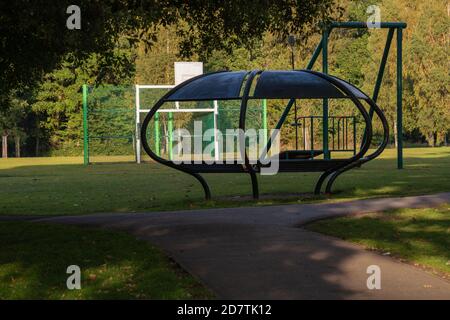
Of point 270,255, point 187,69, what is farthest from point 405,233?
point 187,69

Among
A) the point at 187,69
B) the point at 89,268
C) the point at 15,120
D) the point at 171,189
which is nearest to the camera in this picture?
the point at 89,268

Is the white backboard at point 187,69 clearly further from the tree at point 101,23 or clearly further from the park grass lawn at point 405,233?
the park grass lawn at point 405,233

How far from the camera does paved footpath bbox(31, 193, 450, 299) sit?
28.7 feet

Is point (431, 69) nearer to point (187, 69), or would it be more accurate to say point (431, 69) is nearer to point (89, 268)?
point (187, 69)

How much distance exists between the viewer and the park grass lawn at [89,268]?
8914mm

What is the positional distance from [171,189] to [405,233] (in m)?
11.8

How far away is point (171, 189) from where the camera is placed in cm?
2447

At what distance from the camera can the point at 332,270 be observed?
9.75 metres

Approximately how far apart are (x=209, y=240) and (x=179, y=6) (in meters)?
4.51

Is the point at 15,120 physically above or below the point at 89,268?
above

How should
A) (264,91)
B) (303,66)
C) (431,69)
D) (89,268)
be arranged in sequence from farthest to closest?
1. (303,66)
2. (431,69)
3. (264,91)
4. (89,268)

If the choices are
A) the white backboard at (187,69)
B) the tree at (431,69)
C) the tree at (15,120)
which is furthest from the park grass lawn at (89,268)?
the tree at (431,69)

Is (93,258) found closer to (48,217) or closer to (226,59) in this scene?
(48,217)

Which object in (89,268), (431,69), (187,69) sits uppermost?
(431,69)
